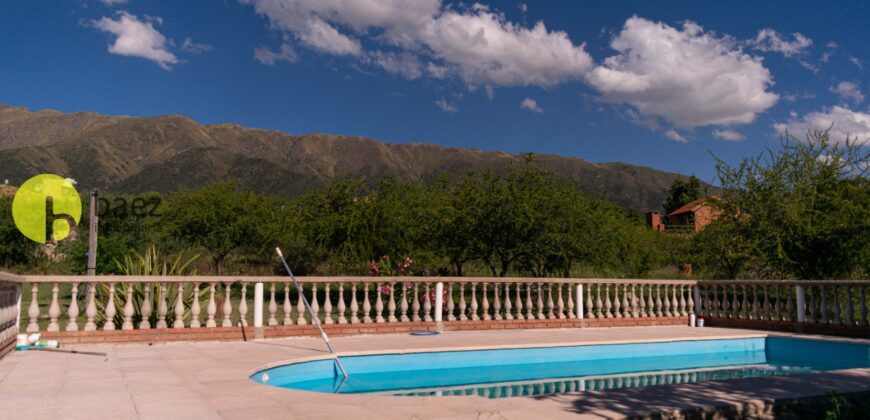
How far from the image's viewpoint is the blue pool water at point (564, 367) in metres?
7.89

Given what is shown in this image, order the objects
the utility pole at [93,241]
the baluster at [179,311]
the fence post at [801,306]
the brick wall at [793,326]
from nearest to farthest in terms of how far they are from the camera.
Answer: the baluster at [179,311]
the brick wall at [793,326]
the fence post at [801,306]
the utility pole at [93,241]

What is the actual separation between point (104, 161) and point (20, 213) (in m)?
143

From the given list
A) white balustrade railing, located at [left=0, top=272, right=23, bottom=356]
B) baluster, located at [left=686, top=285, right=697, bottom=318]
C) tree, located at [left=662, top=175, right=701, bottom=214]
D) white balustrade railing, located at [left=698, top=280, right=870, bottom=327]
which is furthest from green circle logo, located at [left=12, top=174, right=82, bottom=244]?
tree, located at [left=662, top=175, right=701, bottom=214]

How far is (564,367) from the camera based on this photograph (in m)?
9.55

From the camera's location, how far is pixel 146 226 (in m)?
30.1

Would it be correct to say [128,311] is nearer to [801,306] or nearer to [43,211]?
[801,306]

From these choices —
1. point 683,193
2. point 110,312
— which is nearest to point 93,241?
point 110,312

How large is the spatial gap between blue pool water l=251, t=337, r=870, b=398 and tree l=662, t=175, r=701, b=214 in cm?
7509

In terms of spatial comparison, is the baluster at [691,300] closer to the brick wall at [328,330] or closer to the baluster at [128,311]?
the brick wall at [328,330]

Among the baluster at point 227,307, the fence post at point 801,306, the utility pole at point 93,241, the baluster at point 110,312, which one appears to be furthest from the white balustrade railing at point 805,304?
the utility pole at point 93,241

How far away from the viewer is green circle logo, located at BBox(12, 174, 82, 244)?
29853mm

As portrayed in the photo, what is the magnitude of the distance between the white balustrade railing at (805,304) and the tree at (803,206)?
1318 mm

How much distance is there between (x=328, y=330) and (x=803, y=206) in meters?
11.2

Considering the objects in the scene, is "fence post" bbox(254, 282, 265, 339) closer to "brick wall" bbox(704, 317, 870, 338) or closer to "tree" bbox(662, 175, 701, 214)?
"brick wall" bbox(704, 317, 870, 338)
